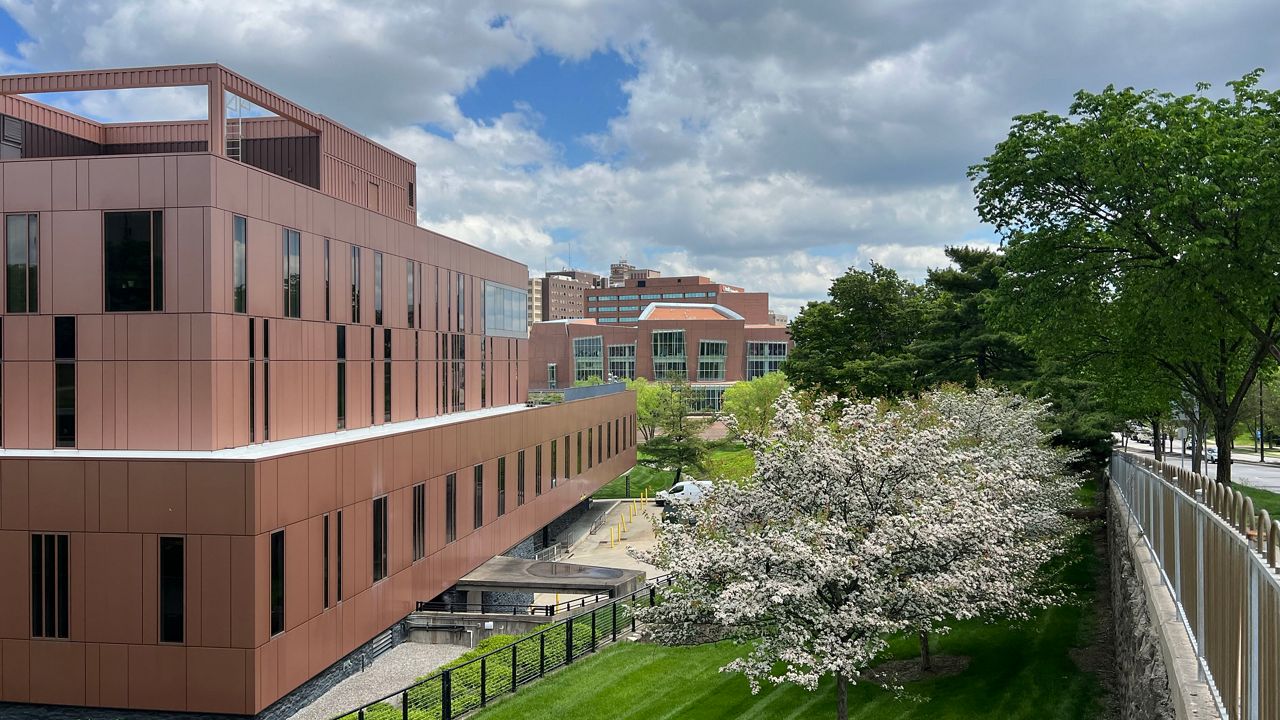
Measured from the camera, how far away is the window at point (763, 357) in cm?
12719

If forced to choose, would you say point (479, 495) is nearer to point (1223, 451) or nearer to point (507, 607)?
point (507, 607)

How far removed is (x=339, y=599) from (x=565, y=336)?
10871cm

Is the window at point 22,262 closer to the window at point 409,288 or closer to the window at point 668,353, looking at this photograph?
the window at point 409,288

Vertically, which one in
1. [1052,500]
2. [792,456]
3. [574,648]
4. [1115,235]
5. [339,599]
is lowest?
[574,648]

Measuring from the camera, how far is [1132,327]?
2712 centimetres

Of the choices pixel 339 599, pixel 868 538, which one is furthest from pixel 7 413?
pixel 868 538

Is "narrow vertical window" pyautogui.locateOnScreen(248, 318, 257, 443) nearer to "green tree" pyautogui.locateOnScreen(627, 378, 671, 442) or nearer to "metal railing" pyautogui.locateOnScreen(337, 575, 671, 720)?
"metal railing" pyautogui.locateOnScreen(337, 575, 671, 720)

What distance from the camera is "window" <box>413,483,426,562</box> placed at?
28.3 m

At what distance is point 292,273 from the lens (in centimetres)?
2595

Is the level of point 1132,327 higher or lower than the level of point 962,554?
higher

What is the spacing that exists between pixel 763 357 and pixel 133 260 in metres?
110

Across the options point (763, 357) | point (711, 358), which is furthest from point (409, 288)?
point (763, 357)

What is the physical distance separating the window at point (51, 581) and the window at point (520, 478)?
63.7ft

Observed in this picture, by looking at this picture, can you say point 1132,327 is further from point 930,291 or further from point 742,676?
point 930,291
